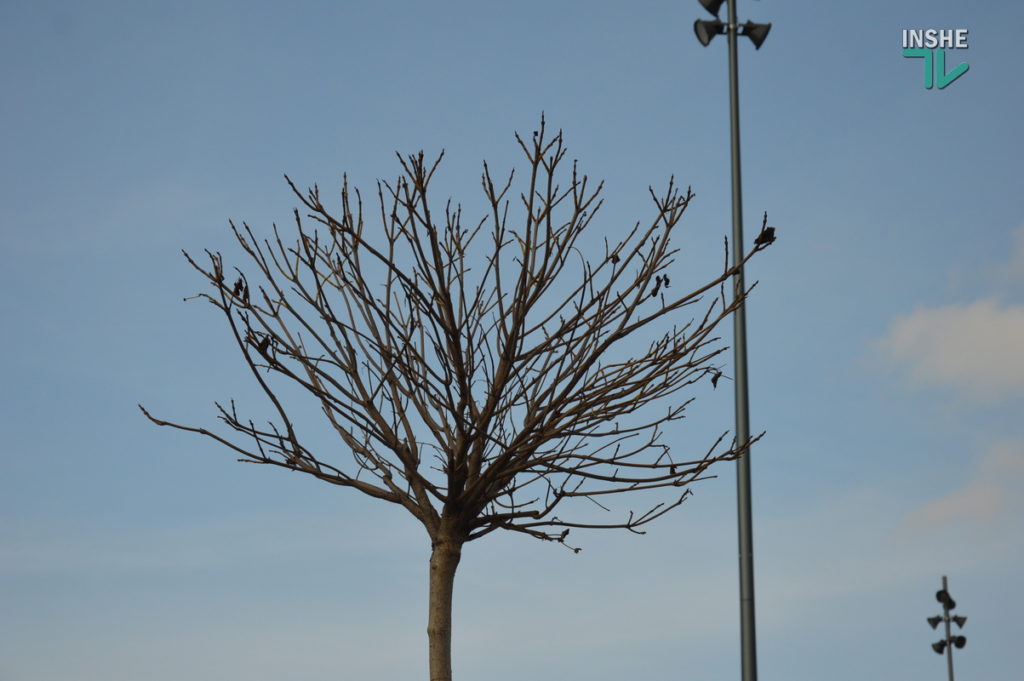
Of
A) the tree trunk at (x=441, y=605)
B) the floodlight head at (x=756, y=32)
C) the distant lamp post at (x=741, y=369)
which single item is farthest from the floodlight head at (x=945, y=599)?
the tree trunk at (x=441, y=605)

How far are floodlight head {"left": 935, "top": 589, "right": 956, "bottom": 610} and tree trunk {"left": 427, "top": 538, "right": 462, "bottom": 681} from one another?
17230mm

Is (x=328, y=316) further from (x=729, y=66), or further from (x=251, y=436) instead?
(x=729, y=66)

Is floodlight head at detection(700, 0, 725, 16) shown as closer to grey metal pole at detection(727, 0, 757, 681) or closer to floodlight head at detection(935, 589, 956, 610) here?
grey metal pole at detection(727, 0, 757, 681)

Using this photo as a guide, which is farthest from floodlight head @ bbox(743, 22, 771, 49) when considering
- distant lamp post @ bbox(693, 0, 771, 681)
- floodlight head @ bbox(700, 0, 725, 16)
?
floodlight head @ bbox(700, 0, 725, 16)

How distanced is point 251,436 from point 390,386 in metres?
0.75

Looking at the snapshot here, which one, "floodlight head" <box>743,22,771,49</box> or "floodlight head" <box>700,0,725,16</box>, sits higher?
"floodlight head" <box>700,0,725,16</box>

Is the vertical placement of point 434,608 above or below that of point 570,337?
below

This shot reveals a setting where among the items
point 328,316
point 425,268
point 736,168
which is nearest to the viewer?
point 425,268

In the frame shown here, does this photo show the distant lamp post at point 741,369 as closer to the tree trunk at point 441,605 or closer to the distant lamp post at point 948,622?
the tree trunk at point 441,605

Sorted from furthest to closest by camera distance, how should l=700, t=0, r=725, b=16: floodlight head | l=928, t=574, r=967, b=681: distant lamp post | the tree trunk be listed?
l=928, t=574, r=967, b=681: distant lamp post → l=700, t=0, r=725, b=16: floodlight head → the tree trunk

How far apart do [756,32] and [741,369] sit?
3106 millimetres

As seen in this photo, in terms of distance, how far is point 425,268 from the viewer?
5000 millimetres

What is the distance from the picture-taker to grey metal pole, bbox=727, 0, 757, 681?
24.6 feet

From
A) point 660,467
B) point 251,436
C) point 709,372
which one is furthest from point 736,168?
point 251,436
